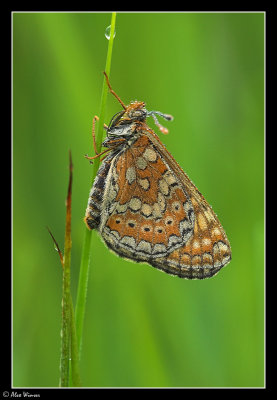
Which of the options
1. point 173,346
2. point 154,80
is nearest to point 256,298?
point 173,346

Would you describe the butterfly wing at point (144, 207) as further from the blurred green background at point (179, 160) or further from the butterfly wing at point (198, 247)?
the blurred green background at point (179, 160)

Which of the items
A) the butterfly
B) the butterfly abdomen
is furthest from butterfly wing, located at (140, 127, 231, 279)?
the butterfly abdomen

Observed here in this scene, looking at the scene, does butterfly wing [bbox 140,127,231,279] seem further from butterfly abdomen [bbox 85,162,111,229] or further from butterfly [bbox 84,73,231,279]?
butterfly abdomen [bbox 85,162,111,229]

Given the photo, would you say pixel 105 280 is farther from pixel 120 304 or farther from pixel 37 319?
pixel 37 319

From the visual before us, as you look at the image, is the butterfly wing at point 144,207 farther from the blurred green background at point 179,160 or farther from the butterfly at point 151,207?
the blurred green background at point 179,160

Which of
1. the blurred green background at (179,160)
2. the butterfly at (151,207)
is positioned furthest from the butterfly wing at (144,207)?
the blurred green background at (179,160)

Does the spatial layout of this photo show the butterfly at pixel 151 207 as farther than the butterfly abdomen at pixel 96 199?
Yes

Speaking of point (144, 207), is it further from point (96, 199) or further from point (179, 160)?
point (179, 160)
